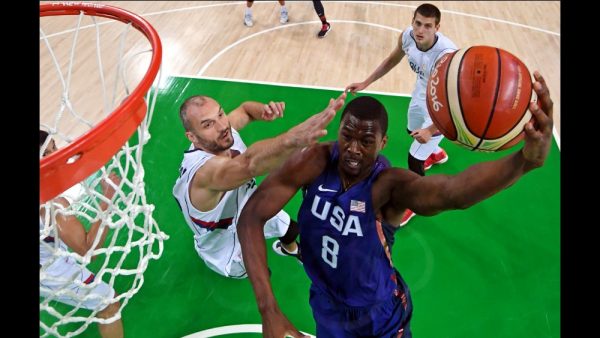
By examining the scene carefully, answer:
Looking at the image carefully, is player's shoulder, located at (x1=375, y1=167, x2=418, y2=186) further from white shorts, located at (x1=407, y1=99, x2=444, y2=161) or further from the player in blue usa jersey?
white shorts, located at (x1=407, y1=99, x2=444, y2=161)

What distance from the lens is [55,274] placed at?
258cm

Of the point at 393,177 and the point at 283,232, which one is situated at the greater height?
the point at 393,177

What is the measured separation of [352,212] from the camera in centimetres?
205

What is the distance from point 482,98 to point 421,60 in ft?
5.23

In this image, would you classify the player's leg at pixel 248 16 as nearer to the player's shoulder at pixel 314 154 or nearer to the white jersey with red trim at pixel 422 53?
the white jersey with red trim at pixel 422 53

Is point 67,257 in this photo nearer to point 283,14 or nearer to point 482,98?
point 482,98

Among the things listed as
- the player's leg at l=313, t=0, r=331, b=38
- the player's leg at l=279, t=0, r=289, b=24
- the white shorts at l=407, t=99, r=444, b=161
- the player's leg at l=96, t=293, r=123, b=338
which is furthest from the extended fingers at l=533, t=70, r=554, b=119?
the player's leg at l=279, t=0, r=289, b=24

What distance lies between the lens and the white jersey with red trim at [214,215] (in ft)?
9.25

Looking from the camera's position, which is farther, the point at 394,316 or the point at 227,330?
the point at 227,330

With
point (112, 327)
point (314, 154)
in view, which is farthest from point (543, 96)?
point (112, 327)

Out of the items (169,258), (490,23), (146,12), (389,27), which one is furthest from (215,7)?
(169,258)

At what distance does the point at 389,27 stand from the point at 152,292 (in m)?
5.34

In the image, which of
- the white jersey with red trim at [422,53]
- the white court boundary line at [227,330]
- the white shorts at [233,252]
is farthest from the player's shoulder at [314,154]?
the white jersey with red trim at [422,53]

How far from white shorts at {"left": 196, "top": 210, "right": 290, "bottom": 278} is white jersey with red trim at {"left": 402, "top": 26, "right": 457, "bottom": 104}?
1534 mm
